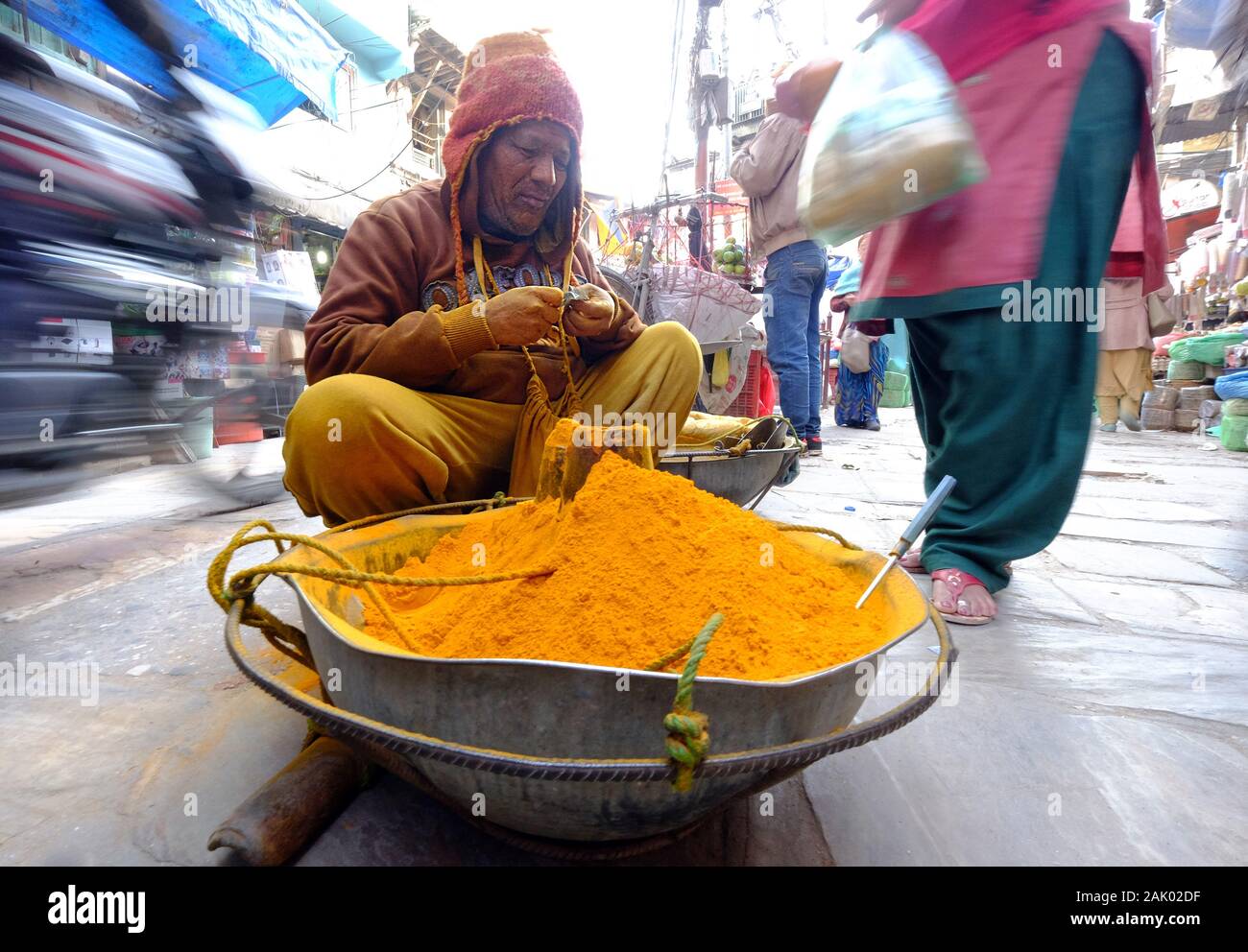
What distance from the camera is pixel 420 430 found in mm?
1432

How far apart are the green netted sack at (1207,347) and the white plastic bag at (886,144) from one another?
6986 mm

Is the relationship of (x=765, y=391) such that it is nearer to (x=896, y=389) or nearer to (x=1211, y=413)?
(x=1211, y=413)

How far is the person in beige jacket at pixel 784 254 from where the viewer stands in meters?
3.84

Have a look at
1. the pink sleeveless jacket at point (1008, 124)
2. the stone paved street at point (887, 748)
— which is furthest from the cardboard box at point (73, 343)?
the pink sleeveless jacket at point (1008, 124)

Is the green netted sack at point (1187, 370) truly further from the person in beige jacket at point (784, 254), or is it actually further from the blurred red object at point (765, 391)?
the person in beige jacket at point (784, 254)

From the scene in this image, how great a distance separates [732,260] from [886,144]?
5038mm

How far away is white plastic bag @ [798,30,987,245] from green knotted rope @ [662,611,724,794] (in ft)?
3.46

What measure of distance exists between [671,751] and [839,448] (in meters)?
4.69

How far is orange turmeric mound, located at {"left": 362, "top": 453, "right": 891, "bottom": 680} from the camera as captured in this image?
2.25ft

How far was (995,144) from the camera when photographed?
1.43 metres

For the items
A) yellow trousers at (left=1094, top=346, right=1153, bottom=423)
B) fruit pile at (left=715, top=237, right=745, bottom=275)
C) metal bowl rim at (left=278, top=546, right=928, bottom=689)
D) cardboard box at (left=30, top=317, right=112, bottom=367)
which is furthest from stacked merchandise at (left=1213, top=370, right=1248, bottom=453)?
cardboard box at (left=30, top=317, right=112, bottom=367)

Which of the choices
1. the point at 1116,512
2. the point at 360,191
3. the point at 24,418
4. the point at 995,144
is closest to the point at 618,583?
the point at 995,144

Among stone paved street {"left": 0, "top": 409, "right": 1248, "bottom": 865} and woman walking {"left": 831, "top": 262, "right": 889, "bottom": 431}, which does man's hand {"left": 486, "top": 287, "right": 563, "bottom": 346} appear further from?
woman walking {"left": 831, "top": 262, "right": 889, "bottom": 431}

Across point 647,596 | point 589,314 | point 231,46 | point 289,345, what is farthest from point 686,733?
point 231,46
